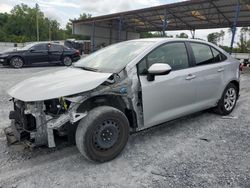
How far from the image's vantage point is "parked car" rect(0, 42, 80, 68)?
13.6 metres

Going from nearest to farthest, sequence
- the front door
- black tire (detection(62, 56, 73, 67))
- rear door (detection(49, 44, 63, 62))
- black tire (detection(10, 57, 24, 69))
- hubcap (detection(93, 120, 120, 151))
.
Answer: hubcap (detection(93, 120, 120, 151)) < the front door < black tire (detection(10, 57, 24, 69)) < rear door (detection(49, 44, 63, 62)) < black tire (detection(62, 56, 73, 67))

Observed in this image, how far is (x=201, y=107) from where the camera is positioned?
469 cm

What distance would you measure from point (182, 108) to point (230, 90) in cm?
168

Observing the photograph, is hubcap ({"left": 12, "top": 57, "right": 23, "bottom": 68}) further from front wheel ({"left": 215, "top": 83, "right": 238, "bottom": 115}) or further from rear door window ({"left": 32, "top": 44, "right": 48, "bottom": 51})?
front wheel ({"left": 215, "top": 83, "right": 238, "bottom": 115})

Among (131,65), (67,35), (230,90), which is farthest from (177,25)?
(67,35)

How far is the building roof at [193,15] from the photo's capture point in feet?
57.3

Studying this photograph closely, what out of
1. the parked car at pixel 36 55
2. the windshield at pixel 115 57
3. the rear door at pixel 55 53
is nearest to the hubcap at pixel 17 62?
the parked car at pixel 36 55

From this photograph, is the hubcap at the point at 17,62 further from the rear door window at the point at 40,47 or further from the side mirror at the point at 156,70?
the side mirror at the point at 156,70

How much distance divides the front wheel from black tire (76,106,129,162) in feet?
8.51

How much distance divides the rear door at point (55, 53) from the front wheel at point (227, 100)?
11513mm

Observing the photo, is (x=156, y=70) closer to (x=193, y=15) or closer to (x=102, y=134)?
(x=102, y=134)

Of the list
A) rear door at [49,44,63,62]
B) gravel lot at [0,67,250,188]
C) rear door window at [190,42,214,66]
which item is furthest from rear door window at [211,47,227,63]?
rear door at [49,44,63,62]

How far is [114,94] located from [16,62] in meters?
11.8

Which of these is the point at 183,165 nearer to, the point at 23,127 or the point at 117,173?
the point at 117,173
